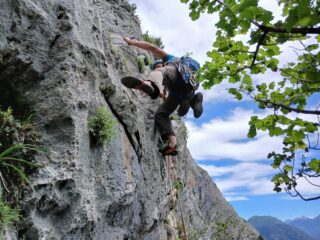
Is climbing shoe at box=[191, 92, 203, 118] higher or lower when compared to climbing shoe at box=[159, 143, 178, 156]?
higher

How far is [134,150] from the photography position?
24.7ft

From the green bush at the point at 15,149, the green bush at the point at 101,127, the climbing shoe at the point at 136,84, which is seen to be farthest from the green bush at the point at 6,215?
the climbing shoe at the point at 136,84

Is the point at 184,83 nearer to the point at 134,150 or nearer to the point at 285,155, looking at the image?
the point at 134,150

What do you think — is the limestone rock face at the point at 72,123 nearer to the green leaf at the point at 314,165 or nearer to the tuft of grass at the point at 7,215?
the tuft of grass at the point at 7,215

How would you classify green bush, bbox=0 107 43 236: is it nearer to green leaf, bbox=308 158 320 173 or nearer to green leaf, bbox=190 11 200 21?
green leaf, bbox=190 11 200 21

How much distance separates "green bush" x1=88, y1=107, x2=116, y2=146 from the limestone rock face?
0.12m

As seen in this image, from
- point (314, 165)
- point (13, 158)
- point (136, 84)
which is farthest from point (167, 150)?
point (13, 158)

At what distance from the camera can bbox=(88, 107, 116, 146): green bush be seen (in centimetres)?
614

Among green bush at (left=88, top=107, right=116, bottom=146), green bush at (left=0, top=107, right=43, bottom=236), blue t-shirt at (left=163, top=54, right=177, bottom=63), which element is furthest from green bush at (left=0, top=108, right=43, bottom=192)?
blue t-shirt at (left=163, top=54, right=177, bottom=63)

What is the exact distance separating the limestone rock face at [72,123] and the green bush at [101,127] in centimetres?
12

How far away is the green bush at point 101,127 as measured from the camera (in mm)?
6145

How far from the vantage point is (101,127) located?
6.21 m

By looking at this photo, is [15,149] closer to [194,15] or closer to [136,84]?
[194,15]

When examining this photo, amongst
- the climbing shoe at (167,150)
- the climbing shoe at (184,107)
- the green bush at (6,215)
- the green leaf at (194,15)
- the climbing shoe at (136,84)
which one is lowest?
the green bush at (6,215)
